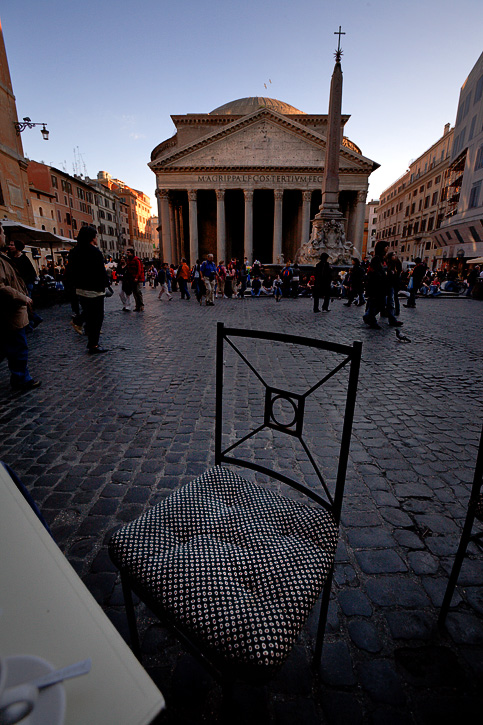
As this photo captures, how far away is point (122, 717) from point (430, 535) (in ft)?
7.31

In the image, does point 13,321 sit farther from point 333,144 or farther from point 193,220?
point 193,220

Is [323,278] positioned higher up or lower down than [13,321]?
higher up

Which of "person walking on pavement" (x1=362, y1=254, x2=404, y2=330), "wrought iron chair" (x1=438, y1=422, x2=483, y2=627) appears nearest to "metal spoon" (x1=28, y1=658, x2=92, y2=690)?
"wrought iron chair" (x1=438, y1=422, x2=483, y2=627)

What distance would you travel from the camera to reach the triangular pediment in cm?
3522

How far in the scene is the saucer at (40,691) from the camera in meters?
0.54

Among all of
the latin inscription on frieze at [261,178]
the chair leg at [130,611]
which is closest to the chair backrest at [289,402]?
the chair leg at [130,611]

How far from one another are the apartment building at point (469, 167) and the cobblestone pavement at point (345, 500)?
32.0 meters

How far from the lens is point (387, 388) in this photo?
490cm

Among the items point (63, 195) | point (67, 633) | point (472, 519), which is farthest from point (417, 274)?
point (63, 195)

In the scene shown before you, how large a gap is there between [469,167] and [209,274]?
3098 cm

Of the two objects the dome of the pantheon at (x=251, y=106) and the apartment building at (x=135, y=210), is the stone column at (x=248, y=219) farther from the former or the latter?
the apartment building at (x=135, y=210)

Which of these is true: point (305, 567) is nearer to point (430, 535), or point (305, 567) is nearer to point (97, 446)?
point (430, 535)

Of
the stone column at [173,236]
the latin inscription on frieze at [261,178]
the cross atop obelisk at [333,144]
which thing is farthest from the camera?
the stone column at [173,236]

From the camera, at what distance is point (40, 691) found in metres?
0.57
